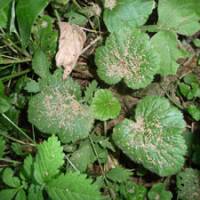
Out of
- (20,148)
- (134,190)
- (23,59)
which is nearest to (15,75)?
(23,59)

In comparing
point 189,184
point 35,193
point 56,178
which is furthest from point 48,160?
point 189,184

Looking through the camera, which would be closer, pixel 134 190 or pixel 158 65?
pixel 158 65

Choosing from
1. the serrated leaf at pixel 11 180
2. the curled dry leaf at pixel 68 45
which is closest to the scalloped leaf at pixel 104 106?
the curled dry leaf at pixel 68 45

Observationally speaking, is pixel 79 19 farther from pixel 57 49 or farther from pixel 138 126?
pixel 138 126

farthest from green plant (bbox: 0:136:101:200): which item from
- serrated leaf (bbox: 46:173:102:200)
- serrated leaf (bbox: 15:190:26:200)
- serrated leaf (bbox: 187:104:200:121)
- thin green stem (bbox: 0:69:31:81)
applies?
serrated leaf (bbox: 187:104:200:121)

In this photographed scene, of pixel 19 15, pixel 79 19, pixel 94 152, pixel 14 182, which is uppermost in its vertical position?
pixel 19 15

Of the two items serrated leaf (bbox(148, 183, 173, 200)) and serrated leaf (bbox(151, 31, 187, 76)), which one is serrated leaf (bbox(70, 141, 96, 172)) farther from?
serrated leaf (bbox(151, 31, 187, 76))

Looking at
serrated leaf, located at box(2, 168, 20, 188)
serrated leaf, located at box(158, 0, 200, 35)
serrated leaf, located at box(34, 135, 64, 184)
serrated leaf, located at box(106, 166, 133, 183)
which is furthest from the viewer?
serrated leaf, located at box(106, 166, 133, 183)
